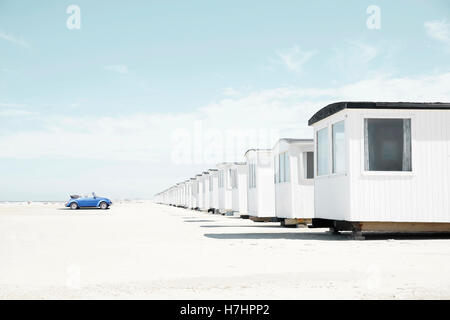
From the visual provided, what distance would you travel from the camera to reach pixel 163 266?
8.00m

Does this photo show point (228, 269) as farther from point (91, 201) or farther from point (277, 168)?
point (91, 201)

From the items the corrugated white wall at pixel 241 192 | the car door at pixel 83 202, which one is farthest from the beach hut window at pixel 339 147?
the car door at pixel 83 202

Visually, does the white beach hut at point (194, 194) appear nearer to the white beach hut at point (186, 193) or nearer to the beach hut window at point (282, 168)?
the white beach hut at point (186, 193)

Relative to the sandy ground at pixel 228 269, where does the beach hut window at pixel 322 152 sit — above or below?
above

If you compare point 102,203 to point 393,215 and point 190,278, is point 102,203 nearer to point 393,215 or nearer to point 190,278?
point 393,215

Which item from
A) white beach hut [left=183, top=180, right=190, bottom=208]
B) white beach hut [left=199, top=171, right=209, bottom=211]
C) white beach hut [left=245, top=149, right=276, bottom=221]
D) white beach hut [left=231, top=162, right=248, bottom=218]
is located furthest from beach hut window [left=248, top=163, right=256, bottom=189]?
white beach hut [left=183, top=180, right=190, bottom=208]

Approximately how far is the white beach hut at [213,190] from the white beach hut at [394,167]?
21.2m

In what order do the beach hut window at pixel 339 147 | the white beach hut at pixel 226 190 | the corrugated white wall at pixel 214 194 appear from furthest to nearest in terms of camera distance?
the corrugated white wall at pixel 214 194 → the white beach hut at pixel 226 190 → the beach hut window at pixel 339 147

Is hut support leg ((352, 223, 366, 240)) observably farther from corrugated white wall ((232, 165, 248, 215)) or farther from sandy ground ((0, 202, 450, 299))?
corrugated white wall ((232, 165, 248, 215))

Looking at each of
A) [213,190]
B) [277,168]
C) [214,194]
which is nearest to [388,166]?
[277,168]

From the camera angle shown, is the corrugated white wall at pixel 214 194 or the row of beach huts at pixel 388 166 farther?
the corrugated white wall at pixel 214 194

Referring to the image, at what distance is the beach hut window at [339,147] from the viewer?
13000mm
